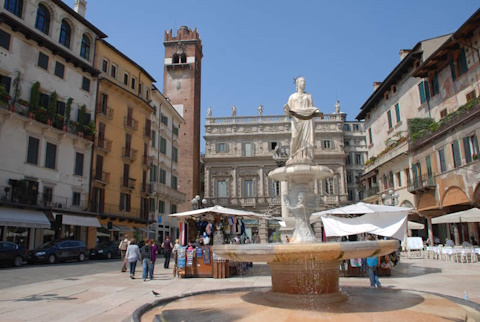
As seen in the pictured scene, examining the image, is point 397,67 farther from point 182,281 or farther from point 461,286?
point 182,281

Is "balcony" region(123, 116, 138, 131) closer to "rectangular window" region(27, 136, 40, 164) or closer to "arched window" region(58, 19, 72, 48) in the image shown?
"arched window" region(58, 19, 72, 48)

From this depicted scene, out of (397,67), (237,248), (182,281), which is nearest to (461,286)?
(237,248)

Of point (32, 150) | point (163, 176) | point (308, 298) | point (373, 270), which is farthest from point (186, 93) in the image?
point (308, 298)

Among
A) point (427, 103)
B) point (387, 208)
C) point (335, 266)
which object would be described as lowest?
point (335, 266)

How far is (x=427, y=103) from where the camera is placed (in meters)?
27.7

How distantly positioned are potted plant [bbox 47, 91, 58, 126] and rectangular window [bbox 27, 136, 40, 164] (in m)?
1.67

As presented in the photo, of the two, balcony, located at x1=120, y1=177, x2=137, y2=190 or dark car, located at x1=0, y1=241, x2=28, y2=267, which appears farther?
balcony, located at x1=120, y1=177, x2=137, y2=190

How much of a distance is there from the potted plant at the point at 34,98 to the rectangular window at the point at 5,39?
2.80m

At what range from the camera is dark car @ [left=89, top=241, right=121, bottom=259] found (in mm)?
25891

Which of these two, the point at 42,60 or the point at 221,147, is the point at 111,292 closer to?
the point at 42,60

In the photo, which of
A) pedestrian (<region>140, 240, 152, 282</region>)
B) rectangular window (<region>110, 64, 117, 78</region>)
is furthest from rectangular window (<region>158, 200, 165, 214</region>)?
pedestrian (<region>140, 240, 152, 282</region>)

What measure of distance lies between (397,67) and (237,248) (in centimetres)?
2878

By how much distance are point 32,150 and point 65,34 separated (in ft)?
34.0

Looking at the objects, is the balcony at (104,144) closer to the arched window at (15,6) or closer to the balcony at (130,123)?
the balcony at (130,123)
